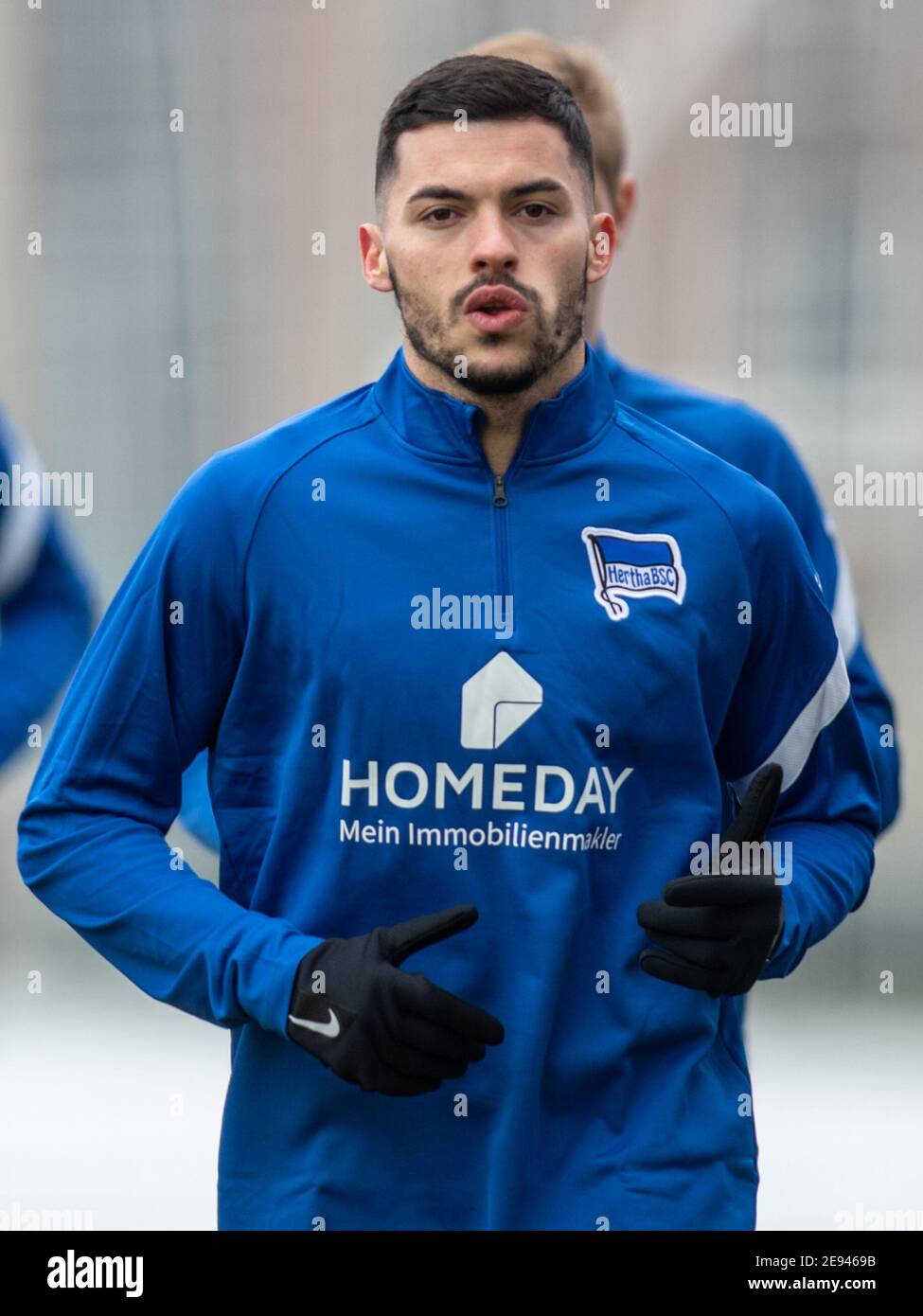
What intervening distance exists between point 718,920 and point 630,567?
1.20 feet

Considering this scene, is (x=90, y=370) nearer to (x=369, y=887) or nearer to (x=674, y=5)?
(x=674, y=5)

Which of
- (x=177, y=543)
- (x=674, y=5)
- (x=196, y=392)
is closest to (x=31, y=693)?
(x=177, y=543)

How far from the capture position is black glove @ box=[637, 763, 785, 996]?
197 centimetres

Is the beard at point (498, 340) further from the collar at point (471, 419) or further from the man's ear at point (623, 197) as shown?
the man's ear at point (623, 197)

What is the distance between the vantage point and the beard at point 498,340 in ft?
6.70

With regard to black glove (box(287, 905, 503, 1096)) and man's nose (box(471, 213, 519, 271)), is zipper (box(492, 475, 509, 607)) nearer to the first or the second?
man's nose (box(471, 213, 519, 271))

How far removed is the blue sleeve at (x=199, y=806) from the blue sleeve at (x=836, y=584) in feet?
2.84

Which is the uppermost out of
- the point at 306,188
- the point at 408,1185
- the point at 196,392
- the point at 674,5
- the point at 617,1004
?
the point at 674,5

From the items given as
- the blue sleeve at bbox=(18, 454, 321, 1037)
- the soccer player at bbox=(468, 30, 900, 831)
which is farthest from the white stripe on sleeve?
the blue sleeve at bbox=(18, 454, 321, 1037)

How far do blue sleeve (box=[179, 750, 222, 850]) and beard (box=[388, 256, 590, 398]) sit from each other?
19.9 inches

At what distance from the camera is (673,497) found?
2127 millimetres

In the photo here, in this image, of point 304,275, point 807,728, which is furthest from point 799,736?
point 304,275
